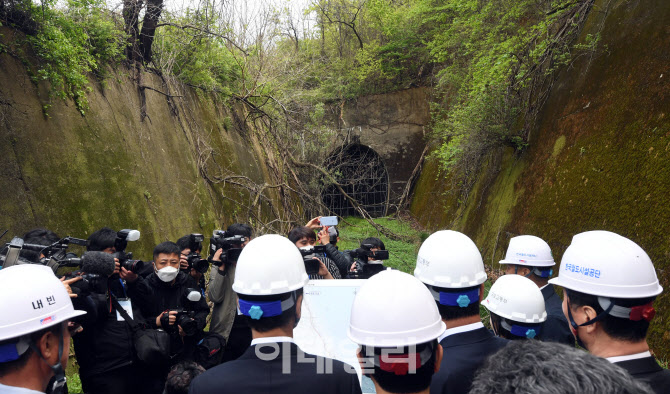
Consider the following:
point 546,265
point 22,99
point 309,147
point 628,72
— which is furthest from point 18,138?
point 309,147

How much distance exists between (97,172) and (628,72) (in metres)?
6.77

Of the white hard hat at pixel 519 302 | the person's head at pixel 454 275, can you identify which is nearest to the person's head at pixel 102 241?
the person's head at pixel 454 275

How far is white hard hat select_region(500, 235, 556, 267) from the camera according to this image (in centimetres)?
307

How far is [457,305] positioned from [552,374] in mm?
1153

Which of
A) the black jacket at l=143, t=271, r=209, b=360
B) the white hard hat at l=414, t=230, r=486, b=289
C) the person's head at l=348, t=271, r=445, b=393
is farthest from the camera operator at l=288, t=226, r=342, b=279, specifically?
the person's head at l=348, t=271, r=445, b=393

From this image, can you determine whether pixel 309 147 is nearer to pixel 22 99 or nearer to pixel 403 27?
pixel 403 27

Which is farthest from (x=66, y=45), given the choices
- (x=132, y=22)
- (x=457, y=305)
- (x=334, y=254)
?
(x=457, y=305)

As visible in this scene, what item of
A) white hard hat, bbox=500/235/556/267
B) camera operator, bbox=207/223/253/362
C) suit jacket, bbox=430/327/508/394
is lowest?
camera operator, bbox=207/223/253/362

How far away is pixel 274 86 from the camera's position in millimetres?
10547

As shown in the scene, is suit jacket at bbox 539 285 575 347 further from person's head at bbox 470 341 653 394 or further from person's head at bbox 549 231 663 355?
person's head at bbox 470 341 653 394

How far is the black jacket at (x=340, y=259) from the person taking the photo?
161 inches

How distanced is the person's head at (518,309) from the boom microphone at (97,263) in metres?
2.40

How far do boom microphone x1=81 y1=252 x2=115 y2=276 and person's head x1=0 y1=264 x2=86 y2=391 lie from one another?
0.82 metres

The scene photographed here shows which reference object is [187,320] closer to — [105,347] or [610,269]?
[105,347]
